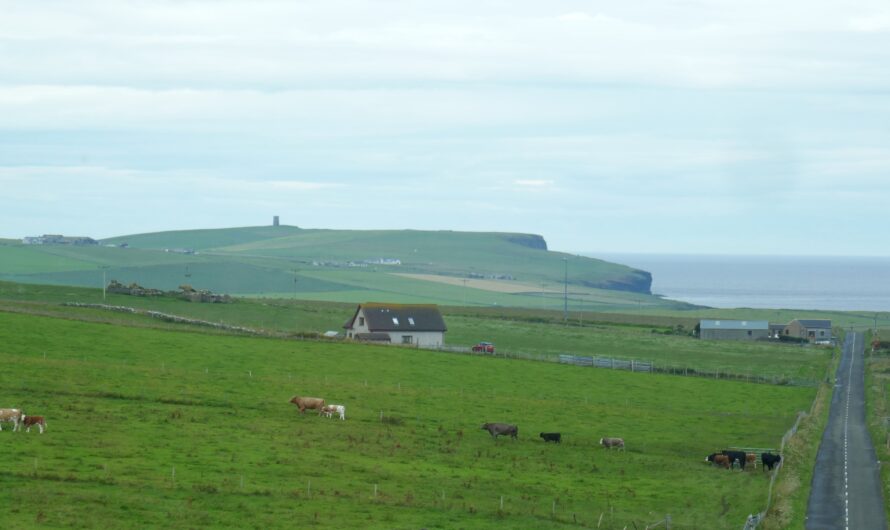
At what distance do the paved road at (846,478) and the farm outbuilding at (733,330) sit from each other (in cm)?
6337

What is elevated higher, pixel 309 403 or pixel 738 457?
pixel 309 403

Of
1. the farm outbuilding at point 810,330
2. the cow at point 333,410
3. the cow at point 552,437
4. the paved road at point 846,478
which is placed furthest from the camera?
the farm outbuilding at point 810,330

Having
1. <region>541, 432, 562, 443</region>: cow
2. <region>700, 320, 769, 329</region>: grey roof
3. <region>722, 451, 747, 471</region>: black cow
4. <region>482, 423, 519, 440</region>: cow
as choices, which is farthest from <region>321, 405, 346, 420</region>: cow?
<region>700, 320, 769, 329</region>: grey roof

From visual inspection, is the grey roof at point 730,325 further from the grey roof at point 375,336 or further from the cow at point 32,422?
the cow at point 32,422

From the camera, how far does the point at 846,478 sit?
5275 centimetres

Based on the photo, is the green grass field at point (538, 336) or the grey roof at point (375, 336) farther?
the green grass field at point (538, 336)

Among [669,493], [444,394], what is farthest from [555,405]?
[669,493]

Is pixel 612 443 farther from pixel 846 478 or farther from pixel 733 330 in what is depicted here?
pixel 733 330

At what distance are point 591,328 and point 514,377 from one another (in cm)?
6445

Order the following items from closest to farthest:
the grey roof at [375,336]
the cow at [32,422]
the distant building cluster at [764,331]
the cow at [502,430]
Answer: the cow at [32,422] → the cow at [502,430] → the grey roof at [375,336] → the distant building cluster at [764,331]

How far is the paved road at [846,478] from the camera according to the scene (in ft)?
143

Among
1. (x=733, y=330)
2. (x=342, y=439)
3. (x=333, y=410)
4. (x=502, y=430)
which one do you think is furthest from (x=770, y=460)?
(x=733, y=330)

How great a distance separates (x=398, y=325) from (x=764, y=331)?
2607 inches

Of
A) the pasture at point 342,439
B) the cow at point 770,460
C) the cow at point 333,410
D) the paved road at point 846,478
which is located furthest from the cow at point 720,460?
the cow at point 333,410
